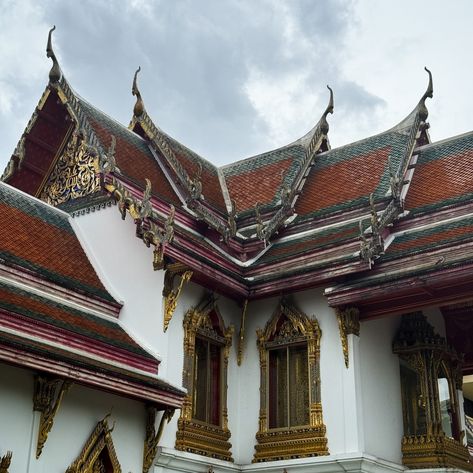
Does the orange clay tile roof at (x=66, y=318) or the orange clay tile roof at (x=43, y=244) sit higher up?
the orange clay tile roof at (x=43, y=244)

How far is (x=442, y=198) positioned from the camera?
1119 centimetres

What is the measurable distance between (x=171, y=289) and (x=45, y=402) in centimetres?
233

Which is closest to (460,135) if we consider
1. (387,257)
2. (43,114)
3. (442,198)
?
(442,198)

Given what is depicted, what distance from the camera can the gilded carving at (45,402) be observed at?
775cm

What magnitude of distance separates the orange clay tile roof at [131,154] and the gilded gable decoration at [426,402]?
366cm

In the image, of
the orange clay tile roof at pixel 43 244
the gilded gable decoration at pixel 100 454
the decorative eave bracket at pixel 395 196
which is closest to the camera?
the gilded gable decoration at pixel 100 454

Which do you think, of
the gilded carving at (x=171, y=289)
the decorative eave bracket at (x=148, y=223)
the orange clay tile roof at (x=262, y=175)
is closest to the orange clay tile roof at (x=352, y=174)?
the orange clay tile roof at (x=262, y=175)

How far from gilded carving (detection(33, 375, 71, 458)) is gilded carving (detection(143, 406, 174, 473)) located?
133 centimetres

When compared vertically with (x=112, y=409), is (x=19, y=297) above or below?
above

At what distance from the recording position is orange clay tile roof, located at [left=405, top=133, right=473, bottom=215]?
11.1 metres

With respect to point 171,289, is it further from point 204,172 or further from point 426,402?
point 204,172

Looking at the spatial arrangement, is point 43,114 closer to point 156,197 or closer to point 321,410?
point 156,197

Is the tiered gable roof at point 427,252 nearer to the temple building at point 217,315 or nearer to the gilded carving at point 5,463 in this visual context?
the temple building at point 217,315

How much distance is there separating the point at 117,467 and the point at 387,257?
3.96 metres
